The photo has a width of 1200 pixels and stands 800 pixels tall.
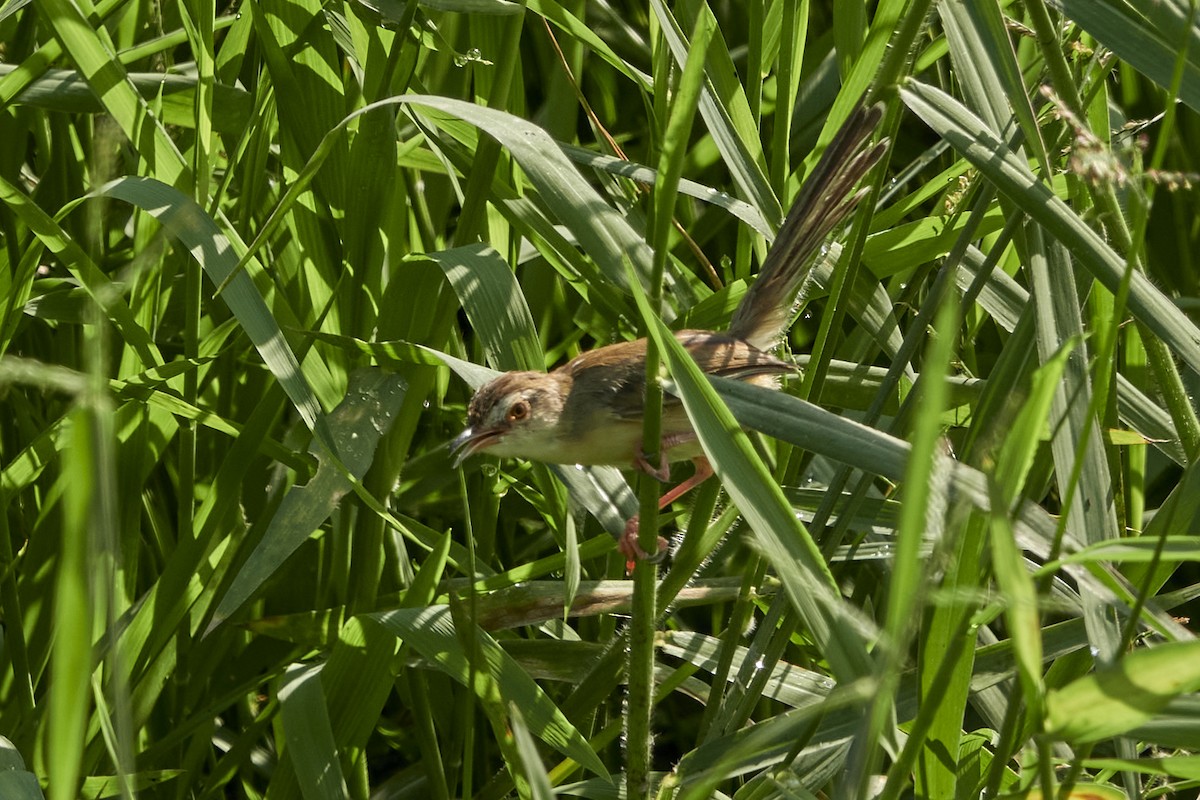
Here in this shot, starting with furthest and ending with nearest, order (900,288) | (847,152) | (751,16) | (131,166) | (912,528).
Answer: (900,288) → (131,166) → (751,16) → (847,152) → (912,528)

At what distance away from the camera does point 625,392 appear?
2.67m

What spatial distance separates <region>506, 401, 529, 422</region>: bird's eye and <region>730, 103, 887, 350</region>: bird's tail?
49 cm

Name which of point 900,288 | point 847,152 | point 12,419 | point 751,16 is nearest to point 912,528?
point 847,152

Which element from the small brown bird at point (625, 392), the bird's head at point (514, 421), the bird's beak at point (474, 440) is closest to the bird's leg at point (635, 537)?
the small brown bird at point (625, 392)

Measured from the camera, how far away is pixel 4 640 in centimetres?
259

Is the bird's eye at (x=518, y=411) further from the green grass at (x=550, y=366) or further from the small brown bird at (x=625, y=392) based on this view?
the green grass at (x=550, y=366)

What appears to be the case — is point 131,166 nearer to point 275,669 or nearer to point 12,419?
point 12,419

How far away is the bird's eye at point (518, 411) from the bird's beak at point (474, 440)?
5 centimetres

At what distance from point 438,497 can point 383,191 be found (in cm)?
92

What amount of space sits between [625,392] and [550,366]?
31.0 inches

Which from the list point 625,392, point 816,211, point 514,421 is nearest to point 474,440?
point 514,421

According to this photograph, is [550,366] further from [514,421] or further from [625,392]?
[514,421]

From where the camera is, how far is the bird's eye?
2.47 m

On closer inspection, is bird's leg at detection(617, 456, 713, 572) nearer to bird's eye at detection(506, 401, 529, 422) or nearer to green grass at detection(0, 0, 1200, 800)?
green grass at detection(0, 0, 1200, 800)
